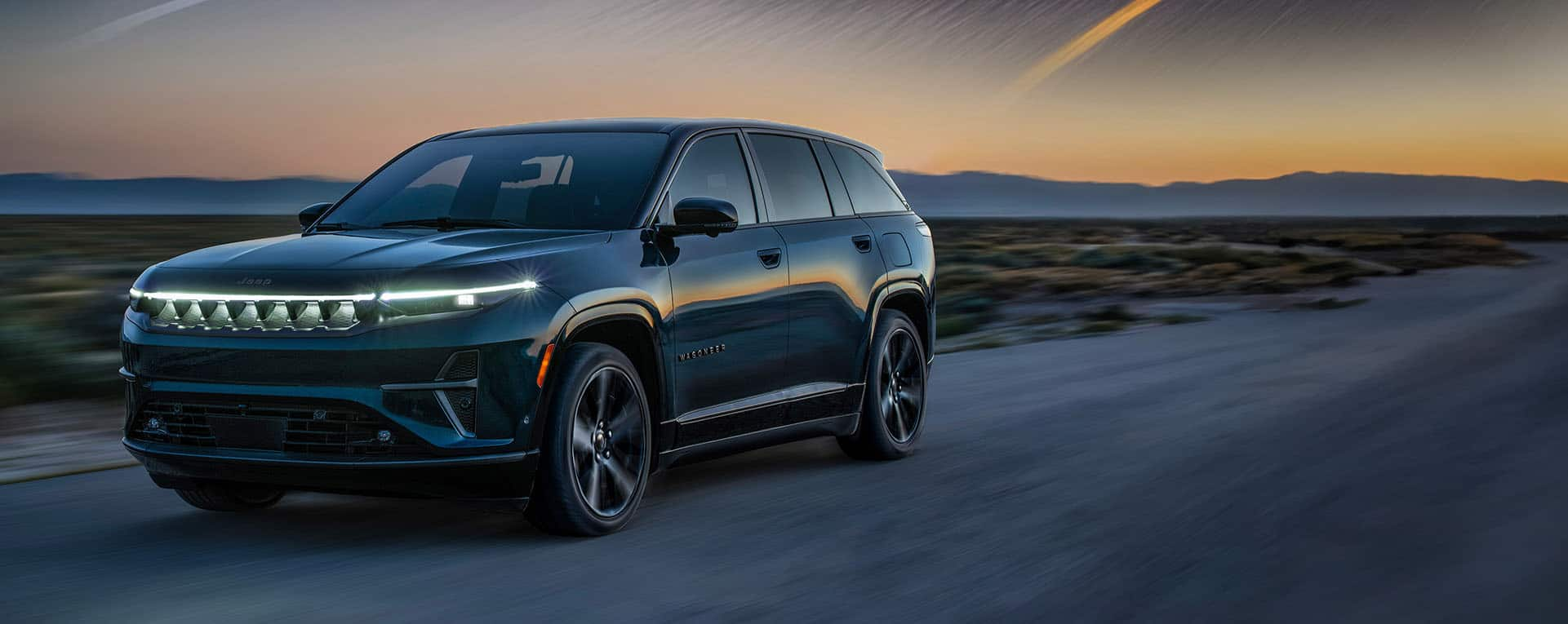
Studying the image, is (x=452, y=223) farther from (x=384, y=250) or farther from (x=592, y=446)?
(x=592, y=446)

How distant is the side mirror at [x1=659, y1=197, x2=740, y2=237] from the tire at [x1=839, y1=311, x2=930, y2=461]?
199 cm

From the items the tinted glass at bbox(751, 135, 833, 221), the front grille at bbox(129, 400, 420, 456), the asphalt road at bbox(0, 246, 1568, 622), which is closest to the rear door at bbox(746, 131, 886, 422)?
the tinted glass at bbox(751, 135, 833, 221)

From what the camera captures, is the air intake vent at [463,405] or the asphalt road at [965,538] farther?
the air intake vent at [463,405]

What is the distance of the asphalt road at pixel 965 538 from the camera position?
18.4 ft

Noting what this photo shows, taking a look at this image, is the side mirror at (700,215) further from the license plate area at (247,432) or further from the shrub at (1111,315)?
the shrub at (1111,315)

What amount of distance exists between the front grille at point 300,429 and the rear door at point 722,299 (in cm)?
143

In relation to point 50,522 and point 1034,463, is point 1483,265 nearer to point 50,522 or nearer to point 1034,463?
point 1034,463

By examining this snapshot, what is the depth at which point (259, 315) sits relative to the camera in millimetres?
6160

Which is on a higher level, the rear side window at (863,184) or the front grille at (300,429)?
the rear side window at (863,184)

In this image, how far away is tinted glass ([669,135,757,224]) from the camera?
761cm

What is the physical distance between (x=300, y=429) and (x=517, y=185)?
1.88m

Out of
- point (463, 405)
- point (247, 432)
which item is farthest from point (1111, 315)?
point (247, 432)

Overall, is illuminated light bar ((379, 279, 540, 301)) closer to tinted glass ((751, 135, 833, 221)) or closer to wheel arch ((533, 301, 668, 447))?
wheel arch ((533, 301, 668, 447))

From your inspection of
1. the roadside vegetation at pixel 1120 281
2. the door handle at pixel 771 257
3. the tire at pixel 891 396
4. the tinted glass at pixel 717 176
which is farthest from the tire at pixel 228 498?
the roadside vegetation at pixel 1120 281
